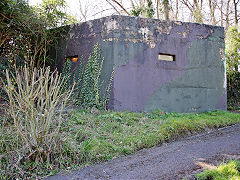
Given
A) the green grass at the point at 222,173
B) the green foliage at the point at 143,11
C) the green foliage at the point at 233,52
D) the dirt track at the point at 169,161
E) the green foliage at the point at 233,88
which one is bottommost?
the dirt track at the point at 169,161

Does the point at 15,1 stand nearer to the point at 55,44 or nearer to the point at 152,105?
the point at 55,44

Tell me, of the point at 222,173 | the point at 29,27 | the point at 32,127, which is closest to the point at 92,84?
the point at 29,27

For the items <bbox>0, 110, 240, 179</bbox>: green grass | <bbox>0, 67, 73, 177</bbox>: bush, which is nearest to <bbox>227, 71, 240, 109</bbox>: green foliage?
<bbox>0, 110, 240, 179</bbox>: green grass

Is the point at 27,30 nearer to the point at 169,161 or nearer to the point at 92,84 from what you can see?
A: the point at 92,84

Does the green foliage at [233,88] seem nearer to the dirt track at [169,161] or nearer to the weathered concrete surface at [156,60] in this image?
the weathered concrete surface at [156,60]

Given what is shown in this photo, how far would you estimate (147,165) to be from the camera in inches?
119

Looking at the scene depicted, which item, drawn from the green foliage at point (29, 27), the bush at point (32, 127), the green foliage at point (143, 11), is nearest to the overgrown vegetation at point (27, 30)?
the green foliage at point (29, 27)

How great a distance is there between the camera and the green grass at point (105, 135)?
119 inches

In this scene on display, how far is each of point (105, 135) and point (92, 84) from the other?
6.91 feet

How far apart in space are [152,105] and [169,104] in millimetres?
510

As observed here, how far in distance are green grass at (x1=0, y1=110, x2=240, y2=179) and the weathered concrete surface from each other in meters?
0.58

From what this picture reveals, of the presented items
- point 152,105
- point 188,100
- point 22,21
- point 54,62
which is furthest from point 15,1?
point 188,100

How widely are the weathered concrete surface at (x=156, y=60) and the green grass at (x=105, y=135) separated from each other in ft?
1.89

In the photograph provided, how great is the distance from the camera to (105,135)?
392 centimetres
